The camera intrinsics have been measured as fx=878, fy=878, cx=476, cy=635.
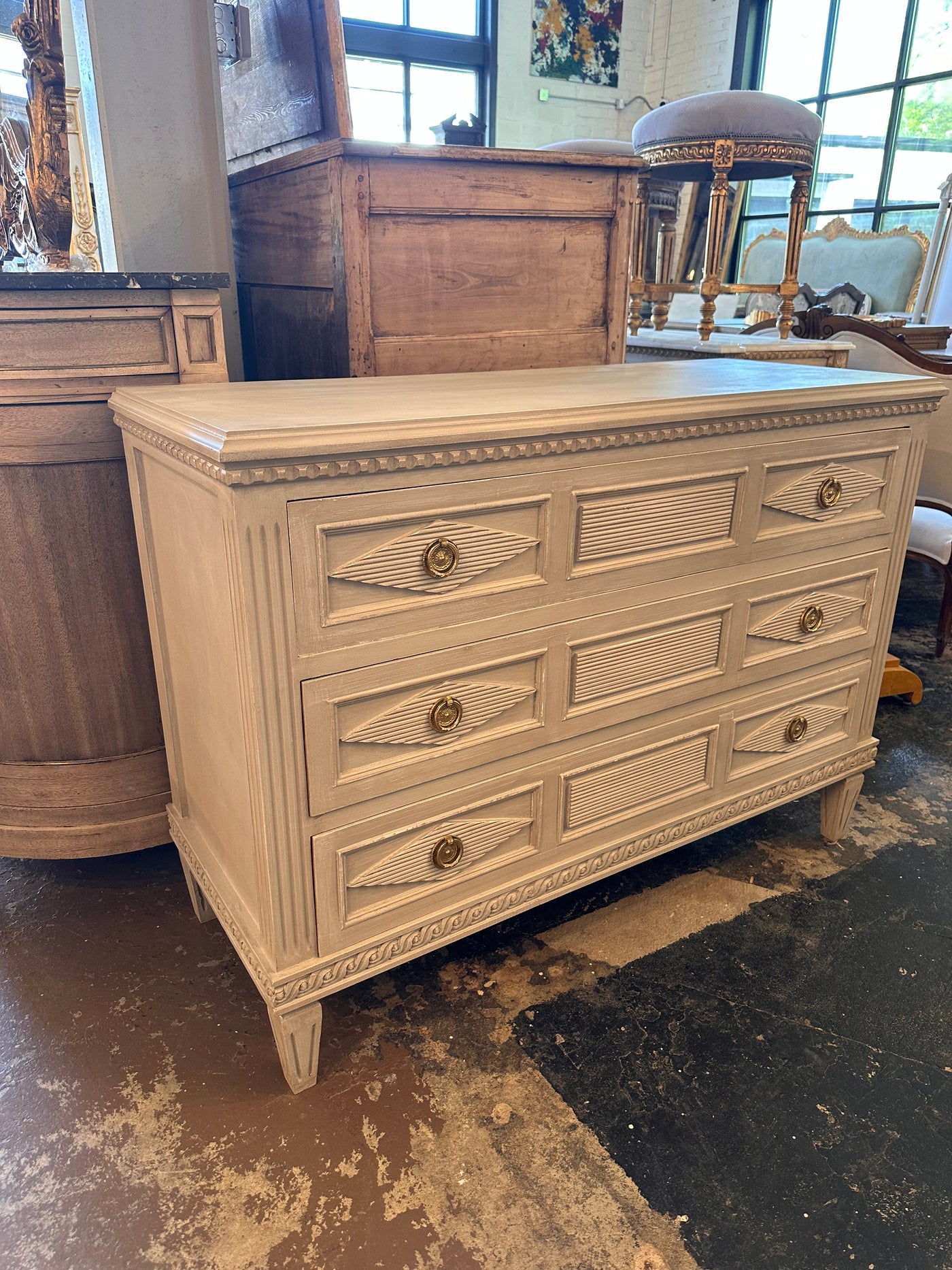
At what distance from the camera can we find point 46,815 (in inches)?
71.5

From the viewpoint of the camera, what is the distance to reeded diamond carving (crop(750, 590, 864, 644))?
1731 mm

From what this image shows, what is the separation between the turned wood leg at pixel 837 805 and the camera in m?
2.09

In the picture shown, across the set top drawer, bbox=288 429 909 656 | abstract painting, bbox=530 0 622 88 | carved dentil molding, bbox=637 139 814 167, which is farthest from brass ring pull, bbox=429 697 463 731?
abstract painting, bbox=530 0 622 88

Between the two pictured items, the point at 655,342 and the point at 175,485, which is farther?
the point at 655,342

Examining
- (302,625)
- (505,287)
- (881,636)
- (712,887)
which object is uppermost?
(505,287)

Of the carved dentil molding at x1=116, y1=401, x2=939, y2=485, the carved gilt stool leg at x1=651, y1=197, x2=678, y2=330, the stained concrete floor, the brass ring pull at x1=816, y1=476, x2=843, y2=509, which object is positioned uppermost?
the carved gilt stool leg at x1=651, y1=197, x2=678, y2=330

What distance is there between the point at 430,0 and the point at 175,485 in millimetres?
9034

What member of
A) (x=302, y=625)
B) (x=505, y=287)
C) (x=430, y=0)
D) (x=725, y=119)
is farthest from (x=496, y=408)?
(x=430, y=0)

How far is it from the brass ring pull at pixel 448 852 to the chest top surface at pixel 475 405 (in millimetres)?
635

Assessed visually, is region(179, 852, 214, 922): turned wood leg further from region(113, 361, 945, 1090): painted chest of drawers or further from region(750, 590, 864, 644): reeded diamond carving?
region(750, 590, 864, 644): reeded diamond carving

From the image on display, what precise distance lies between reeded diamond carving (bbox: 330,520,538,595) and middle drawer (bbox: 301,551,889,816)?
113 mm

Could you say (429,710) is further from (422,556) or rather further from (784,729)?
(784,729)

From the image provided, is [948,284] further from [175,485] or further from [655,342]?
[175,485]

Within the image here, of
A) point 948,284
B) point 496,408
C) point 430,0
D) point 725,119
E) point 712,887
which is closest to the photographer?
point 496,408
